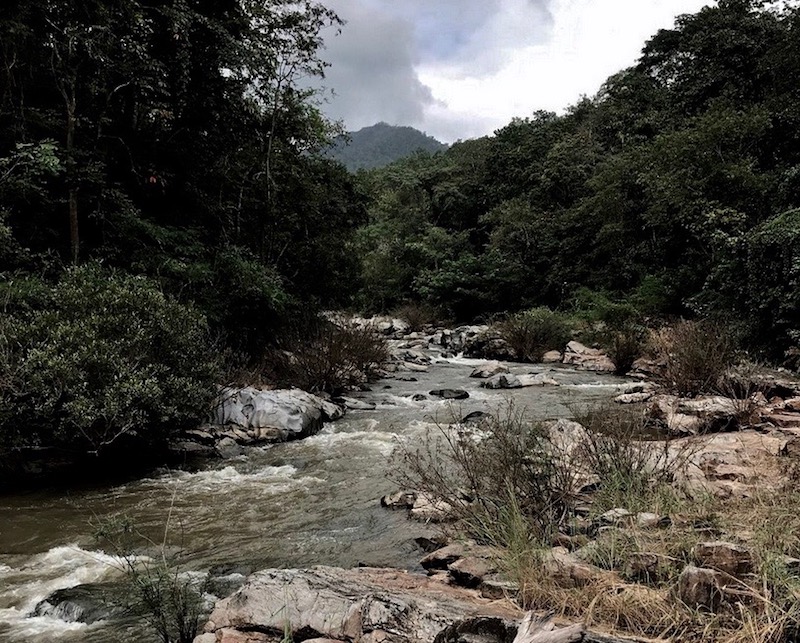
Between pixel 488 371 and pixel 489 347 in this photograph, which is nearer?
pixel 488 371

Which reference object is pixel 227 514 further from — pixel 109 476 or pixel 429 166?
pixel 429 166

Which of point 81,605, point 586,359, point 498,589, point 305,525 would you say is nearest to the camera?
point 498,589

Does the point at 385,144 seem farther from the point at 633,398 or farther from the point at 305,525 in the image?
the point at 305,525

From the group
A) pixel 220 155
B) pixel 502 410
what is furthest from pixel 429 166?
pixel 502 410

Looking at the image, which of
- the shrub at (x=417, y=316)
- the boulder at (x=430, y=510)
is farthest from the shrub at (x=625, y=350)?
the shrub at (x=417, y=316)

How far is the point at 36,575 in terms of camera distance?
4.30 m

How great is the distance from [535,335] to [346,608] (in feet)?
56.1

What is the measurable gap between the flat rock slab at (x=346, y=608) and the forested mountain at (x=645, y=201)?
→ 1105 centimetres

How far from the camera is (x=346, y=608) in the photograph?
290cm

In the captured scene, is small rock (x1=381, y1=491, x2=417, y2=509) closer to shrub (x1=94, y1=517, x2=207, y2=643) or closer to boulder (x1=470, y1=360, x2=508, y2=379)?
shrub (x1=94, y1=517, x2=207, y2=643)

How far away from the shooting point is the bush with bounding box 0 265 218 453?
234 inches

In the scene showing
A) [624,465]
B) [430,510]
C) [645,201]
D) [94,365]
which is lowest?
[430,510]

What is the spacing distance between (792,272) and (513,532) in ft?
35.1

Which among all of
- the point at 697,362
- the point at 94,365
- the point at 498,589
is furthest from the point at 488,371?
the point at 498,589
